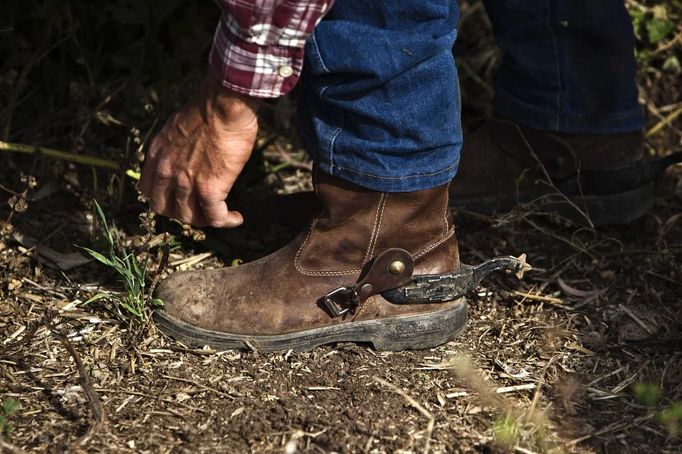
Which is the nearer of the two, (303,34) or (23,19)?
(303,34)

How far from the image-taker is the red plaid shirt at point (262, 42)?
5.16 ft

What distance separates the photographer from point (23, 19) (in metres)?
2.87

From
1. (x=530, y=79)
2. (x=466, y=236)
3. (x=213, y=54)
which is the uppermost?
(x=213, y=54)

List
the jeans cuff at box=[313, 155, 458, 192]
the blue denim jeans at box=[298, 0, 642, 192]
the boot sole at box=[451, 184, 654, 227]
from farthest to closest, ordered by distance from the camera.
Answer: the boot sole at box=[451, 184, 654, 227], the jeans cuff at box=[313, 155, 458, 192], the blue denim jeans at box=[298, 0, 642, 192]

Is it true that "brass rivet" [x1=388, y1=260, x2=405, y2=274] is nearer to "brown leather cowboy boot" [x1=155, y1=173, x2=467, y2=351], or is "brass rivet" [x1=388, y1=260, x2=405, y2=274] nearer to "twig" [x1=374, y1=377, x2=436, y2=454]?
"brown leather cowboy boot" [x1=155, y1=173, x2=467, y2=351]

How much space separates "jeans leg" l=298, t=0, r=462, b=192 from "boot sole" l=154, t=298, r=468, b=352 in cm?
32

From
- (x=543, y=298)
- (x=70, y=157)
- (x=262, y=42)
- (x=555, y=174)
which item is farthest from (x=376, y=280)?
(x=70, y=157)

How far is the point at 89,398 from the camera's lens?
5.92 feet

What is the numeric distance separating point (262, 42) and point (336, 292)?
1.99 ft

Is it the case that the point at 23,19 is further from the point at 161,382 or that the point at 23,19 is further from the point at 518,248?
the point at 518,248

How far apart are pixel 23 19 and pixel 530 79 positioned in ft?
5.10

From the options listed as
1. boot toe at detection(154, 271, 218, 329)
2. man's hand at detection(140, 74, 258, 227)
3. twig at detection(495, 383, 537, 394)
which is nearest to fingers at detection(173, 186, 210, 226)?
man's hand at detection(140, 74, 258, 227)

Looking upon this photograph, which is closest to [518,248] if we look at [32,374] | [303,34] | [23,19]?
[303,34]

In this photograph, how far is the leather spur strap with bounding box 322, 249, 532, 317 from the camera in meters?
1.98
